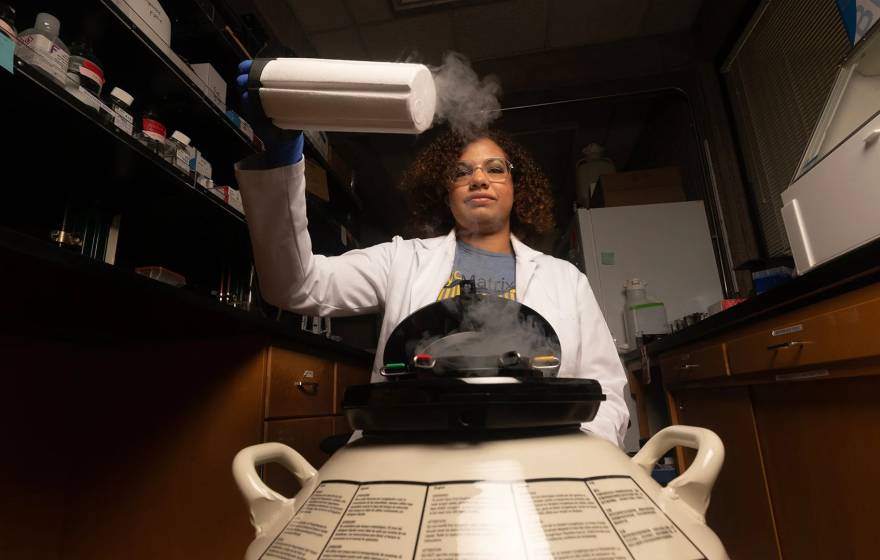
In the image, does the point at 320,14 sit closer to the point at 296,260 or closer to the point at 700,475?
the point at 296,260

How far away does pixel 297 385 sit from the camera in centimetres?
138

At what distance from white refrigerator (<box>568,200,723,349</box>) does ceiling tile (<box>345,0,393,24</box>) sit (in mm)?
1501

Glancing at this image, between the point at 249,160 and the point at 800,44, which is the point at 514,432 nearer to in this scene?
the point at 249,160

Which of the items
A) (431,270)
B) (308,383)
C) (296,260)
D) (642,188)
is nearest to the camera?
(296,260)

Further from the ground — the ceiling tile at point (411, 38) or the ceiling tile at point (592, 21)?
the ceiling tile at point (592, 21)

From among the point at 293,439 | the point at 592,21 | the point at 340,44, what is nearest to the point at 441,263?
the point at 293,439

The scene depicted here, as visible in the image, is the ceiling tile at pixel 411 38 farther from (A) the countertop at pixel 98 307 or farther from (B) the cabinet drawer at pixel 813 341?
(B) the cabinet drawer at pixel 813 341

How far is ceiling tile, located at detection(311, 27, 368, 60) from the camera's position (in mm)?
2564

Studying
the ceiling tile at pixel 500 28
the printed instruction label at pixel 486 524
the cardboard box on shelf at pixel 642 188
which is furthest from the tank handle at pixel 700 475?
the ceiling tile at pixel 500 28

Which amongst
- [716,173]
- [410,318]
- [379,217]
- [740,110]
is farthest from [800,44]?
[379,217]

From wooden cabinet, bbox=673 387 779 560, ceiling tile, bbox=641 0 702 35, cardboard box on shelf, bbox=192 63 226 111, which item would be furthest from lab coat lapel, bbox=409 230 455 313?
ceiling tile, bbox=641 0 702 35

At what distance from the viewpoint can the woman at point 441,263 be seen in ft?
2.39

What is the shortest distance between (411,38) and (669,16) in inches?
56.4

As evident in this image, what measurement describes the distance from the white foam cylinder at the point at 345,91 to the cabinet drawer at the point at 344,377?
118 centimetres
